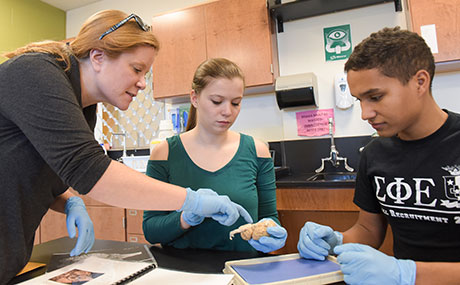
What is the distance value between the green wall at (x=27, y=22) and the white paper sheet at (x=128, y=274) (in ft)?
11.2

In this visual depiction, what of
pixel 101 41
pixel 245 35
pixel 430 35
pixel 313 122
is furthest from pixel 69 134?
pixel 430 35

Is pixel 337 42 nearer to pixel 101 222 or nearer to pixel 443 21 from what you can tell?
pixel 443 21

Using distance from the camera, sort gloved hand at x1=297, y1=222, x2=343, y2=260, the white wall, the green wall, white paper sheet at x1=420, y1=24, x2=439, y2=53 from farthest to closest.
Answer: the green wall → the white wall → white paper sheet at x1=420, y1=24, x2=439, y2=53 → gloved hand at x1=297, y1=222, x2=343, y2=260

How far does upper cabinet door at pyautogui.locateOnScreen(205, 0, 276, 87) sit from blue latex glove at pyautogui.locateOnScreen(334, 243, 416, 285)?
1828 mm

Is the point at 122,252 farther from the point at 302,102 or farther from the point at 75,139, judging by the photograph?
the point at 302,102

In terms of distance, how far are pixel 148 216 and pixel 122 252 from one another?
165mm

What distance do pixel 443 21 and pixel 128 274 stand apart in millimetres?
2370

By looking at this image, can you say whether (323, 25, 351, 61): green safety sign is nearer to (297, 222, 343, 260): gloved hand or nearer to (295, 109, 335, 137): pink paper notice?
(295, 109, 335, 137): pink paper notice

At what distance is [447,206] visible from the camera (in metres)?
0.95

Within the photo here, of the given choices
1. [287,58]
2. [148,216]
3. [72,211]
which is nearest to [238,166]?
[148,216]

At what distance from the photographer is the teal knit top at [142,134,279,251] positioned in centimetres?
109

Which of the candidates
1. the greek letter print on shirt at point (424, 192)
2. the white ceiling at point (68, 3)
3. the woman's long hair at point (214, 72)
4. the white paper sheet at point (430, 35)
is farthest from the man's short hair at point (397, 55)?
the white ceiling at point (68, 3)

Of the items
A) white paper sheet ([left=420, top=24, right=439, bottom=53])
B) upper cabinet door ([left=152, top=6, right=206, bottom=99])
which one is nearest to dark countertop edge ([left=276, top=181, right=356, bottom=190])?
white paper sheet ([left=420, top=24, right=439, bottom=53])

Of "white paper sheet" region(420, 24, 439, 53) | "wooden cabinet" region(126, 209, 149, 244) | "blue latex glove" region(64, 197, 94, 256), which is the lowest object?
"wooden cabinet" region(126, 209, 149, 244)
